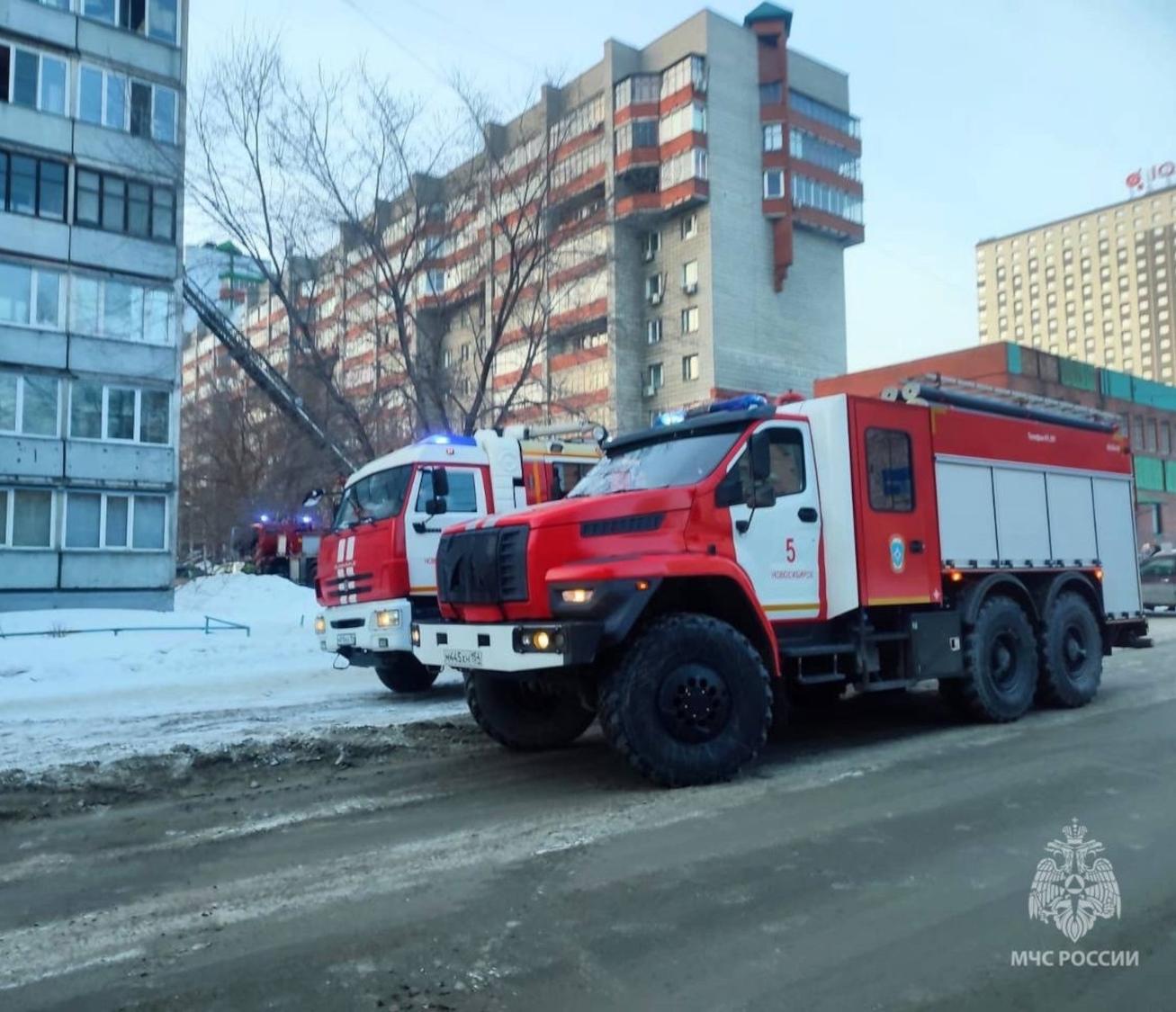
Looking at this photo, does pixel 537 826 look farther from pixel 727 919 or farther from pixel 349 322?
pixel 349 322

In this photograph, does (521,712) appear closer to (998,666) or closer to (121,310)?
(998,666)

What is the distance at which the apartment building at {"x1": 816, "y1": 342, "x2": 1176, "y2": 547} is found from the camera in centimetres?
4522

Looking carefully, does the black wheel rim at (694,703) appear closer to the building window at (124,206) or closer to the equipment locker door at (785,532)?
the equipment locker door at (785,532)

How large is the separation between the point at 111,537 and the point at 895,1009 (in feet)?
80.2

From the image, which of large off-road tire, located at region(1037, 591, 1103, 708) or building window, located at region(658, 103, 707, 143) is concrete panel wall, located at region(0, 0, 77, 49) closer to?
large off-road tire, located at region(1037, 591, 1103, 708)

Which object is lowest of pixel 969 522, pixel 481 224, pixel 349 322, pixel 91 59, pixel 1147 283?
pixel 969 522

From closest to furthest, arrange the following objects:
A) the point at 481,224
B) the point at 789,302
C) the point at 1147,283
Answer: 1. the point at 481,224
2. the point at 789,302
3. the point at 1147,283

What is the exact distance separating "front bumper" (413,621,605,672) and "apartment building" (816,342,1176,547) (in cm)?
3700

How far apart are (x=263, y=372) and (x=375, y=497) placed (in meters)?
18.4

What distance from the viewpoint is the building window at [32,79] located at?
23516 millimetres

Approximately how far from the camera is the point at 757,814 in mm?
5969

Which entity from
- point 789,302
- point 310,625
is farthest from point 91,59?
Answer: point 789,302

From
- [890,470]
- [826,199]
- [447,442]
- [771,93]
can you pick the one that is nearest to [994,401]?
[890,470]

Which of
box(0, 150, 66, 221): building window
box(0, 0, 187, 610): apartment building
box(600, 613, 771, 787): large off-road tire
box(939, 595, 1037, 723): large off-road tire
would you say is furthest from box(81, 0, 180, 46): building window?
box(939, 595, 1037, 723): large off-road tire
